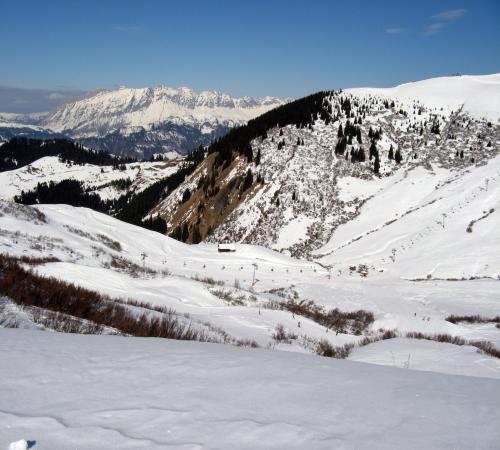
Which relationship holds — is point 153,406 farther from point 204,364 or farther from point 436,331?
point 436,331

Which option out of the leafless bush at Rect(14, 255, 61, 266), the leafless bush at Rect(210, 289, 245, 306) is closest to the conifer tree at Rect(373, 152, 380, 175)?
the leafless bush at Rect(210, 289, 245, 306)

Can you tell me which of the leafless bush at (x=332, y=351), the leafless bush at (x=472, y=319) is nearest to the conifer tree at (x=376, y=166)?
the leafless bush at (x=472, y=319)

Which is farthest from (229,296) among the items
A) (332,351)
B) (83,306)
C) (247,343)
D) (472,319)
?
(472,319)

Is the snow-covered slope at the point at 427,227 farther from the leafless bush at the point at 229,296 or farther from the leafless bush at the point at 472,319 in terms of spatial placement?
the leafless bush at the point at 229,296

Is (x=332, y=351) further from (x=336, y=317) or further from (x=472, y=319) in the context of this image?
(x=472, y=319)

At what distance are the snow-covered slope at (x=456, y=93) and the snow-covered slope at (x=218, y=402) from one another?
3245 inches

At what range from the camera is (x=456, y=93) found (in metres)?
87.4

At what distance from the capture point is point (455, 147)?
228 ft

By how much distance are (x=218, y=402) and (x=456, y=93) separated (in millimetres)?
99170

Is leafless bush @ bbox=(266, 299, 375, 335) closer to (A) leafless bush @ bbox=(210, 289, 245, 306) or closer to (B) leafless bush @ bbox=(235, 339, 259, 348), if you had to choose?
(A) leafless bush @ bbox=(210, 289, 245, 306)

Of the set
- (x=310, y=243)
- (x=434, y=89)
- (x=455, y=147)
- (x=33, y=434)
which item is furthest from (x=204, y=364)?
(x=434, y=89)

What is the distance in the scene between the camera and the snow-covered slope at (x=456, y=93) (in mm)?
77938

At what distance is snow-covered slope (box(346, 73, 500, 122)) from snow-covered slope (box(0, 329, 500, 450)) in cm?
8243

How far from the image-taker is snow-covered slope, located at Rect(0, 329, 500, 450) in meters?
2.92
